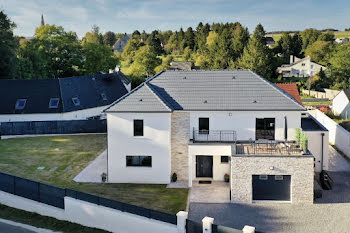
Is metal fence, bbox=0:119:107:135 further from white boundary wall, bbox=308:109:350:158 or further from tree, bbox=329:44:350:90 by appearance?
tree, bbox=329:44:350:90

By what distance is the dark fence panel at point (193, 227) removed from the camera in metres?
16.0

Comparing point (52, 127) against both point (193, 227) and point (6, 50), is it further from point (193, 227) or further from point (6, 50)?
point (193, 227)

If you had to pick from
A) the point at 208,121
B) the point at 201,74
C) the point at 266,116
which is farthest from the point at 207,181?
the point at 201,74

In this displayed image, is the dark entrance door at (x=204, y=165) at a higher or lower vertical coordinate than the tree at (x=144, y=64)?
lower

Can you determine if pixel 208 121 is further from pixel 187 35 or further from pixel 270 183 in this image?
pixel 187 35

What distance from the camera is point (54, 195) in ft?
67.9

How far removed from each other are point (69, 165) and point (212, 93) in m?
12.6

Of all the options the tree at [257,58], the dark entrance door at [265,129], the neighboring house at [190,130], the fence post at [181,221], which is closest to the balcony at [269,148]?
the neighboring house at [190,130]

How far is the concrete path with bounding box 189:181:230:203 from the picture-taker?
22.7 metres

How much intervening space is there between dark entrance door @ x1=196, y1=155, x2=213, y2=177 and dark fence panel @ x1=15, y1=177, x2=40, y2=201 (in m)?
10.6

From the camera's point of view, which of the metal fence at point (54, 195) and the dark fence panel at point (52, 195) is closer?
the metal fence at point (54, 195)

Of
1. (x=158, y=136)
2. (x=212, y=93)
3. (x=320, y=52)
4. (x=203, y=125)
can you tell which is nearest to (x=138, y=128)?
(x=158, y=136)

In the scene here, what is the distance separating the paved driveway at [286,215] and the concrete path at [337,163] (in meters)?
5.21

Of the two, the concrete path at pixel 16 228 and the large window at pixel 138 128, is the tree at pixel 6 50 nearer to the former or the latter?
the large window at pixel 138 128
